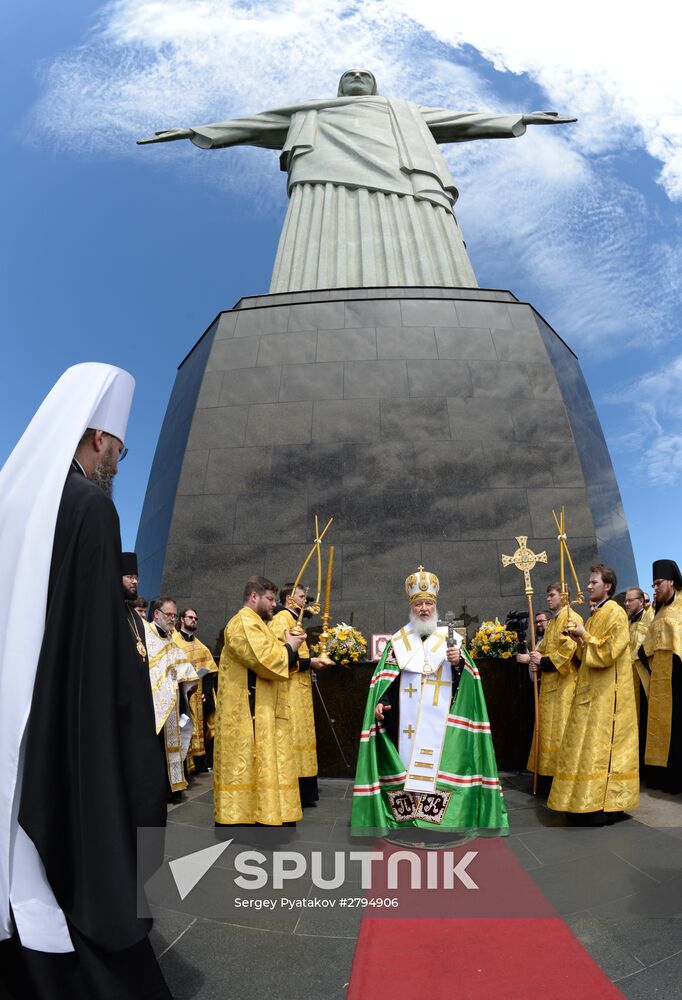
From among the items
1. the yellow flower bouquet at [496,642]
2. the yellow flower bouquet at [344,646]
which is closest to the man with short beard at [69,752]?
the yellow flower bouquet at [344,646]

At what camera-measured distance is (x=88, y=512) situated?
2453 millimetres

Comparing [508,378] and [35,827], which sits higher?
[508,378]

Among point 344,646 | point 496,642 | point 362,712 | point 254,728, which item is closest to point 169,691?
point 254,728

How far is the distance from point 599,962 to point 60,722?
8.82 feet

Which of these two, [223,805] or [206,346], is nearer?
[223,805]

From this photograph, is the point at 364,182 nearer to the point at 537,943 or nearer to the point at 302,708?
the point at 302,708

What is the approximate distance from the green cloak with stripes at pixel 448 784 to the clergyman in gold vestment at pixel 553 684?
59.2 inches

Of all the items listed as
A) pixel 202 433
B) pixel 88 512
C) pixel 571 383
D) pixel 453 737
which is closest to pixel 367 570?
pixel 202 433

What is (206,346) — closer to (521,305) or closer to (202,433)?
(202,433)

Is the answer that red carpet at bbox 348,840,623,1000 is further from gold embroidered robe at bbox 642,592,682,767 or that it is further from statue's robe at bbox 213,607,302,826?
gold embroidered robe at bbox 642,592,682,767

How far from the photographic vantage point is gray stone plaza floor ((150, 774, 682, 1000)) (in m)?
3.11

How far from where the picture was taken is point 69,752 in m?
2.28

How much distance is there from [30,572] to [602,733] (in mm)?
4991

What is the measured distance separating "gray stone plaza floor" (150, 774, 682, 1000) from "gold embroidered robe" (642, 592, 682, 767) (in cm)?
121
